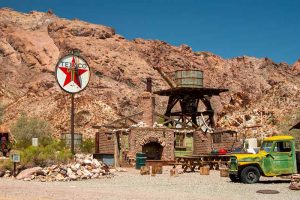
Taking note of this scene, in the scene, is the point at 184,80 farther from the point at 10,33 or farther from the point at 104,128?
the point at 10,33

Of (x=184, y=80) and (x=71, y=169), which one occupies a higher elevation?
(x=184, y=80)

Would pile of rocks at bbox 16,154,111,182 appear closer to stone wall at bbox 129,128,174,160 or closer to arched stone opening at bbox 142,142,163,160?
stone wall at bbox 129,128,174,160

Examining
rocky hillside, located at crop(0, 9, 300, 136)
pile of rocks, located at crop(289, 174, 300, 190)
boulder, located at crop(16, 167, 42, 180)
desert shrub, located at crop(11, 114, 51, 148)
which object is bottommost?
pile of rocks, located at crop(289, 174, 300, 190)

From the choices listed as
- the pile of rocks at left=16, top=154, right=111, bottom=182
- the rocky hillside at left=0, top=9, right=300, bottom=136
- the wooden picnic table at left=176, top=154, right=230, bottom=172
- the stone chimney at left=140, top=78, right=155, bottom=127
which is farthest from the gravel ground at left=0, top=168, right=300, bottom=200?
the rocky hillside at left=0, top=9, right=300, bottom=136

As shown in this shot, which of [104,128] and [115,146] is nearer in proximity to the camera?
[115,146]

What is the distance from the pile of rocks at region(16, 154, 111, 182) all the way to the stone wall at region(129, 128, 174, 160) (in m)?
9.05

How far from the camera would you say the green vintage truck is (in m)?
17.8

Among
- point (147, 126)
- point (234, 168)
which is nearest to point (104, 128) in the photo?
point (147, 126)

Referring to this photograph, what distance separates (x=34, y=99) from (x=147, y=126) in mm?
49609

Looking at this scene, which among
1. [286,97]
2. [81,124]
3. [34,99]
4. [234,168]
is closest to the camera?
[234,168]

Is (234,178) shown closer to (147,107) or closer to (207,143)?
(147,107)

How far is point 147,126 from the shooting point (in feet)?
104

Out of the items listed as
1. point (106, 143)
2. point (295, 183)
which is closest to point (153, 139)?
point (106, 143)

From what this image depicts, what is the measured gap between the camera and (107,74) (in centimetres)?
9669
